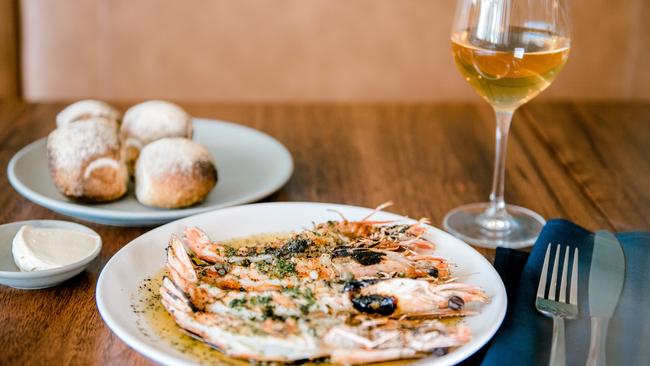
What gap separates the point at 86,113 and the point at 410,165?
623mm

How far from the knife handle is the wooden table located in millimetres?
271

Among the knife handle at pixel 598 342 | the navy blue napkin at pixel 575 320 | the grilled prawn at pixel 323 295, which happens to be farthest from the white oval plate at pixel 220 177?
the knife handle at pixel 598 342

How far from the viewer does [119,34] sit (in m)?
2.55

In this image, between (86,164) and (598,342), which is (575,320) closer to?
(598,342)

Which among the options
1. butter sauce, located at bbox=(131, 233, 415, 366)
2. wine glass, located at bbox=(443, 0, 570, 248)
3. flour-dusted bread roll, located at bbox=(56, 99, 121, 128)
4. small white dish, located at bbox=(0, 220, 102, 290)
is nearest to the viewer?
butter sauce, located at bbox=(131, 233, 415, 366)

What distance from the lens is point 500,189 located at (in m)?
1.33

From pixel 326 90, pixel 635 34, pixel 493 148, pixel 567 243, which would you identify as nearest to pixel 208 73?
pixel 326 90

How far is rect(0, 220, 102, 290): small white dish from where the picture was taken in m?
0.98

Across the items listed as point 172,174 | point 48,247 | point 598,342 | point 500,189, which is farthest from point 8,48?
point 598,342

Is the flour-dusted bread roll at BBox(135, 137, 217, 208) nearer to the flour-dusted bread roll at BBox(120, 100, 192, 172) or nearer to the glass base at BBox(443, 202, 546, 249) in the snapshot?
the flour-dusted bread roll at BBox(120, 100, 192, 172)

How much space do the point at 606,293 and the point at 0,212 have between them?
3.09ft

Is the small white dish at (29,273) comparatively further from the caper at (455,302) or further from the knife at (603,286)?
the knife at (603,286)

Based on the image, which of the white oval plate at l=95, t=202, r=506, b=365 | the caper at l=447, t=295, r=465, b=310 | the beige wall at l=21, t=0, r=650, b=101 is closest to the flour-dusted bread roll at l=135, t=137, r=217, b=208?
the white oval plate at l=95, t=202, r=506, b=365

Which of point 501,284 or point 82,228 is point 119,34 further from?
point 501,284
